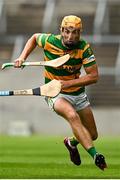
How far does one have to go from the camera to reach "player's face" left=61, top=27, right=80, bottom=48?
1079 cm

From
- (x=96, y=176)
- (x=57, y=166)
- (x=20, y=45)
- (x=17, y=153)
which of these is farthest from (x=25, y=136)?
(x=96, y=176)

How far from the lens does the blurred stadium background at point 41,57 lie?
94.6 ft

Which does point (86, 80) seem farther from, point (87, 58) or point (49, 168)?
point (49, 168)

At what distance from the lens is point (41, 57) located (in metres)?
29.5

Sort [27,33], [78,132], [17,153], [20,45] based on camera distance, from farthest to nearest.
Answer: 1. [27,33]
2. [20,45]
3. [17,153]
4. [78,132]

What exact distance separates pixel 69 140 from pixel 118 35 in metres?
19.3

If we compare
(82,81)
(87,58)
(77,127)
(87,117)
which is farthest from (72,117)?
(87,117)

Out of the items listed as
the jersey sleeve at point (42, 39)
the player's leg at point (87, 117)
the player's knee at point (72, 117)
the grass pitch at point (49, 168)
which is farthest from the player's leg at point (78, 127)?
the jersey sleeve at point (42, 39)

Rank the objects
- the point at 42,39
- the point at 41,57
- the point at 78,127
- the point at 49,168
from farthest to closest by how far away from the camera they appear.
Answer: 1. the point at 41,57
2. the point at 49,168
3. the point at 42,39
4. the point at 78,127

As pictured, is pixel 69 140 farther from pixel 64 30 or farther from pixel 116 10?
pixel 116 10

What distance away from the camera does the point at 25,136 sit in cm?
2795

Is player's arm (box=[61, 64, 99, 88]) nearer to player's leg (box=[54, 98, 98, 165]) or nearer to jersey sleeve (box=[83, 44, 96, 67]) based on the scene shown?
jersey sleeve (box=[83, 44, 96, 67])

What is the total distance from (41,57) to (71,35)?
18738 millimetres

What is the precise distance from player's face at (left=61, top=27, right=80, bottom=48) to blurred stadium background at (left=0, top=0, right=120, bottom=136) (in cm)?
1757
